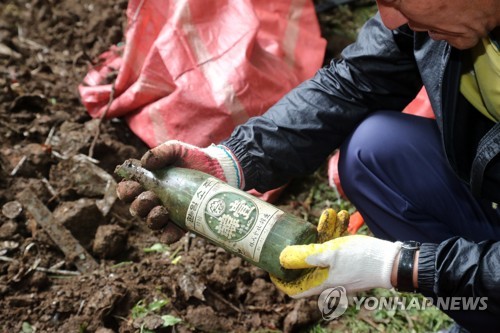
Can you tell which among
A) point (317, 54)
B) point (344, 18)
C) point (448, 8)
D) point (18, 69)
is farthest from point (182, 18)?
point (448, 8)

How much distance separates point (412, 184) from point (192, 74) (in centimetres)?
112

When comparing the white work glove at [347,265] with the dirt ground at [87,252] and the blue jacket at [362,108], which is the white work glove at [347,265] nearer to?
the blue jacket at [362,108]

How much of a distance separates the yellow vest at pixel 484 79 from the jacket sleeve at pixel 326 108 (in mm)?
230

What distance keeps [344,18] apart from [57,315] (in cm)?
228

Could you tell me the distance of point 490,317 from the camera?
1731 millimetres

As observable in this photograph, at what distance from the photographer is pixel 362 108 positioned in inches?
78.2

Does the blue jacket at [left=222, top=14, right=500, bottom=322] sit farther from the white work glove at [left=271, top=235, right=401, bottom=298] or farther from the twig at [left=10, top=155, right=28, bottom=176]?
the twig at [left=10, top=155, right=28, bottom=176]

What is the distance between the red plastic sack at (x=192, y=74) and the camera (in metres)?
2.55

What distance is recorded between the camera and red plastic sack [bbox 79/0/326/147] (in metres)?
2.55

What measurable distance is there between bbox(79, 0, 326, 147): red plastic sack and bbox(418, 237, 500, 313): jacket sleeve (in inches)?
47.1

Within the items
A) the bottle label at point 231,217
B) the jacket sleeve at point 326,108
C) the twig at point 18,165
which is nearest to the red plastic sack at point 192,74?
the twig at point 18,165

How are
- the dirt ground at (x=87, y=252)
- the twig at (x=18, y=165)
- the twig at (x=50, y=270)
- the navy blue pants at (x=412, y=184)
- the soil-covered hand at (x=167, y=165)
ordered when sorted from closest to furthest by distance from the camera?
the soil-covered hand at (x=167, y=165)
the navy blue pants at (x=412, y=184)
the dirt ground at (x=87, y=252)
the twig at (x=50, y=270)
the twig at (x=18, y=165)

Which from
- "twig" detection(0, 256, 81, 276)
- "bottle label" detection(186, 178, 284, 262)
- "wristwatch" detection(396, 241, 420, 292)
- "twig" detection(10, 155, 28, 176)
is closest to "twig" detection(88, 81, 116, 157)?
"twig" detection(10, 155, 28, 176)

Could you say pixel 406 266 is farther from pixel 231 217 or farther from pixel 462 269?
pixel 231 217
